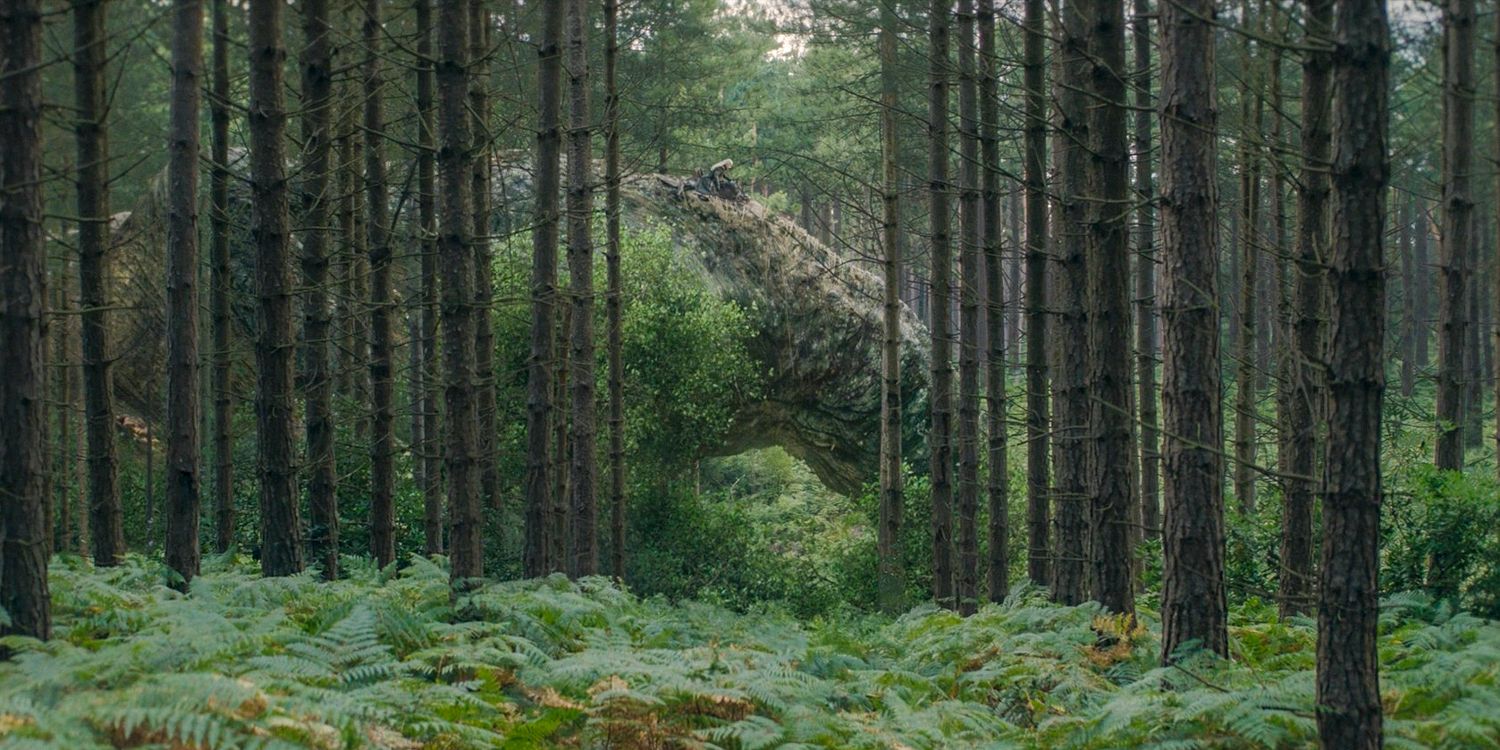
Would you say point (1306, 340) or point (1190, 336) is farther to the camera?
point (1306, 340)

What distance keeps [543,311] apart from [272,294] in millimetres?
2926

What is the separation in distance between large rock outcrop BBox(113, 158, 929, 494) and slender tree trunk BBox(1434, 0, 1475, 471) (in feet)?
38.5

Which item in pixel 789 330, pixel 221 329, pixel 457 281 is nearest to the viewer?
pixel 457 281

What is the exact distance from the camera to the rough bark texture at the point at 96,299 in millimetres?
10336

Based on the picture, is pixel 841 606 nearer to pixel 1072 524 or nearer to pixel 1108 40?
A: pixel 1072 524

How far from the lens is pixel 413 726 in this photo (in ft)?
17.3

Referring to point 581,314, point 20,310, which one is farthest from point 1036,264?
point 20,310

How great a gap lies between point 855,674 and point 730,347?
14.5m

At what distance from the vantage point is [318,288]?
10.1 meters

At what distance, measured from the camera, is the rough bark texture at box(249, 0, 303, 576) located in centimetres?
915

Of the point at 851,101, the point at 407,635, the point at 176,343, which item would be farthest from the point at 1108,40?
the point at 851,101

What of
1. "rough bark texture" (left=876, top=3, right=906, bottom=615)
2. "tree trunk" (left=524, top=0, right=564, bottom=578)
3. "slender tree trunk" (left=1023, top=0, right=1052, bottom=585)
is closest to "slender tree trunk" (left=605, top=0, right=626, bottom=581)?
"tree trunk" (left=524, top=0, right=564, bottom=578)

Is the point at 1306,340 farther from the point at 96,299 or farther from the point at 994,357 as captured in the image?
the point at 96,299

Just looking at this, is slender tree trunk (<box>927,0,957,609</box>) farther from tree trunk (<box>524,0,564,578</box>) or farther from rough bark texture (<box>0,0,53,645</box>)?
rough bark texture (<box>0,0,53,645</box>)
